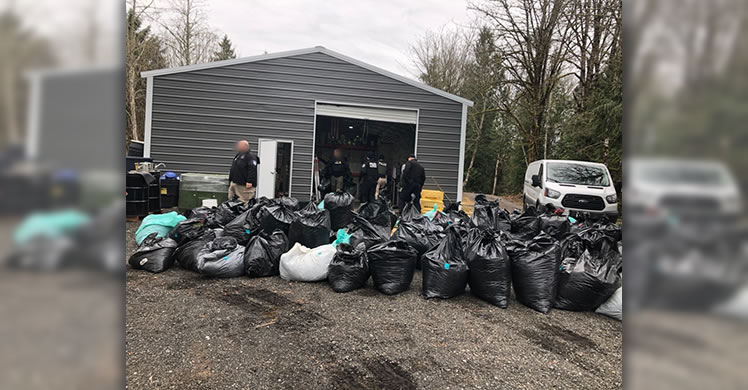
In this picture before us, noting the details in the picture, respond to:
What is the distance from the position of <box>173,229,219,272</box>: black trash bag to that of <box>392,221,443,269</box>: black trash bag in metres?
2.39

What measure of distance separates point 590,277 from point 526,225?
232 cm

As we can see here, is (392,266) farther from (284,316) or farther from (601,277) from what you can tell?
(601,277)

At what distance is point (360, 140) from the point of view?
15.4 metres

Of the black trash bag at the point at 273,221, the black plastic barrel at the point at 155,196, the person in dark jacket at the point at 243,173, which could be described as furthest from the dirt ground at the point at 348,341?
the black plastic barrel at the point at 155,196

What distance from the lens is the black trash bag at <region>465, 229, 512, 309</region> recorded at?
4148 millimetres

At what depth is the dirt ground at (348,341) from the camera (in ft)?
8.93

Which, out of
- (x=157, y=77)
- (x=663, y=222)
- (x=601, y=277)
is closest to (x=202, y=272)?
(x=601, y=277)

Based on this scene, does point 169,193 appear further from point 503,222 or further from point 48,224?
point 48,224

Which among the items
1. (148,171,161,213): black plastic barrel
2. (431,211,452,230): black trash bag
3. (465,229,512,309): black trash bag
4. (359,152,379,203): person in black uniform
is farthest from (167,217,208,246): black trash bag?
(359,152,379,203): person in black uniform

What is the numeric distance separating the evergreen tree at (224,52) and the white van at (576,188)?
2137cm

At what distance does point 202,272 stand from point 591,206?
8218 millimetres

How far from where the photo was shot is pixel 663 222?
564 mm

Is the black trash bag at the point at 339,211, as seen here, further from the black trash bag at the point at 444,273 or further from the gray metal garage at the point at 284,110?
the gray metal garage at the point at 284,110

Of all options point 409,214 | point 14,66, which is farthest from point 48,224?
point 409,214
